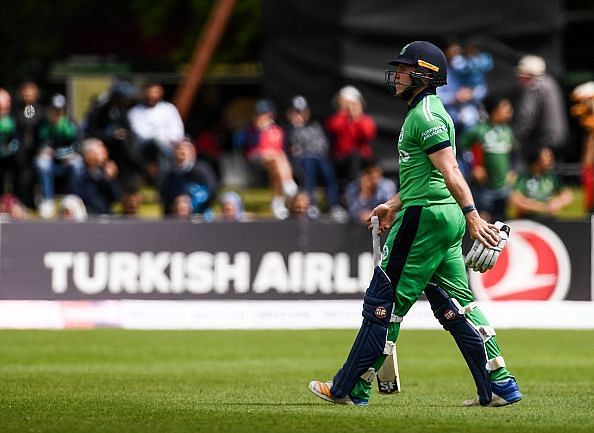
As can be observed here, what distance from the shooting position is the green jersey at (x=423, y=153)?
8742 mm

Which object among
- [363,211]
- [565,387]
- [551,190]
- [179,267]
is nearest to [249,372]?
[565,387]

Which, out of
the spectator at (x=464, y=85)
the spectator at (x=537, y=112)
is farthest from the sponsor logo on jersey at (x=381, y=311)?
the spectator at (x=464, y=85)

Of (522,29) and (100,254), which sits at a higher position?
(522,29)

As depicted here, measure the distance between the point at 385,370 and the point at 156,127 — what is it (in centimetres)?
1098

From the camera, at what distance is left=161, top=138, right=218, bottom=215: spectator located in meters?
18.1

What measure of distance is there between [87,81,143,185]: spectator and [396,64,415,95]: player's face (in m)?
11.8

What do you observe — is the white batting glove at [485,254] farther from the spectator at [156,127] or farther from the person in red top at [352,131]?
the spectator at [156,127]

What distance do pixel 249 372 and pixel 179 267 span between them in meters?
4.82

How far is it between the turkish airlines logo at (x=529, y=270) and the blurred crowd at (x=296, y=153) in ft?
2.13

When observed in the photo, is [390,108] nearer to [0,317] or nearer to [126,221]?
[126,221]

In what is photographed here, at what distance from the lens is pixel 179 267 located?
1672 cm

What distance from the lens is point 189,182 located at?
18156 millimetres

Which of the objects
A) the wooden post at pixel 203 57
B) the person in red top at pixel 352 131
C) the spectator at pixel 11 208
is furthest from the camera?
the wooden post at pixel 203 57

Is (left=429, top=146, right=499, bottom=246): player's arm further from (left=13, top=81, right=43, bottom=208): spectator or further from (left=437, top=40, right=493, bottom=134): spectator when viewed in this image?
(left=13, top=81, right=43, bottom=208): spectator
